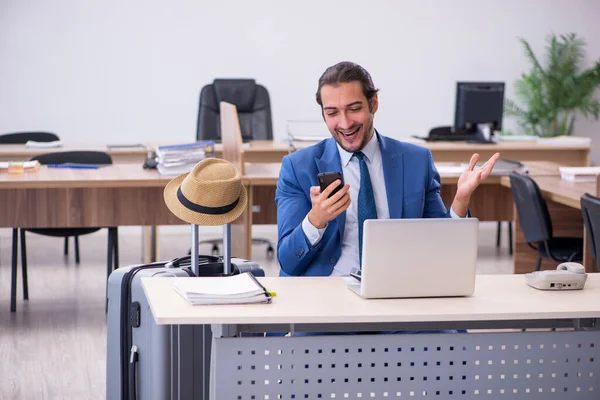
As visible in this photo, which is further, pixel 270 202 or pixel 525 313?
pixel 270 202

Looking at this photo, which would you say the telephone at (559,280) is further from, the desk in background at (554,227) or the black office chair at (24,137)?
the black office chair at (24,137)

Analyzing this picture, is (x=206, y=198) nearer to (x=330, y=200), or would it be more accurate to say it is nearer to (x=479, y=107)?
(x=330, y=200)

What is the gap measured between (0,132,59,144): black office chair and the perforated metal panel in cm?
498

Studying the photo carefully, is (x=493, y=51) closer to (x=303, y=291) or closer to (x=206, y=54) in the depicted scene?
(x=206, y=54)

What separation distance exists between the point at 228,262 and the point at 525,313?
1.00 m

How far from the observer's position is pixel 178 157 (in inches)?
201

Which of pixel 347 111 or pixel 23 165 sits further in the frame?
pixel 23 165

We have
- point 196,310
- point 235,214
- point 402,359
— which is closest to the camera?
point 196,310

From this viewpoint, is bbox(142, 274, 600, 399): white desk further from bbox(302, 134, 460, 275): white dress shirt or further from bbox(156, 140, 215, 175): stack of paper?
bbox(156, 140, 215, 175): stack of paper

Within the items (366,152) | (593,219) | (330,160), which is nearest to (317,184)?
(330,160)

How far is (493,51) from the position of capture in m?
8.74

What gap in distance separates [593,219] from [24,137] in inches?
179

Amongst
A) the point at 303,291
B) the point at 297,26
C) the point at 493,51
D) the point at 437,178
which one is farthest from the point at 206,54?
the point at 303,291

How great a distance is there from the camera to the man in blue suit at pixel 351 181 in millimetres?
2748
